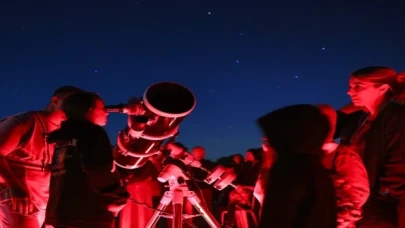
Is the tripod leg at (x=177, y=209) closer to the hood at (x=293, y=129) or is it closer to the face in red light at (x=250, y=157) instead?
the hood at (x=293, y=129)

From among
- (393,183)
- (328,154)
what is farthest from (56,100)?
(393,183)

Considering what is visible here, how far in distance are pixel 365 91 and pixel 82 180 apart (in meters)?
2.03

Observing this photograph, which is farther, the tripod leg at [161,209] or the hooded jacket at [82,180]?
the tripod leg at [161,209]

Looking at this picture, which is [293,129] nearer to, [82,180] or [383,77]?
[383,77]

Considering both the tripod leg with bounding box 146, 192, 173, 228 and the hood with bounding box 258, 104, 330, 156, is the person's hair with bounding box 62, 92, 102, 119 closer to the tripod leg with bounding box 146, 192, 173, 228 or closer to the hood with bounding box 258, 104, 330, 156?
the tripod leg with bounding box 146, 192, 173, 228

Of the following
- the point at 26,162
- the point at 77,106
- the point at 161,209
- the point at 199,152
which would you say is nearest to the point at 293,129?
the point at 77,106

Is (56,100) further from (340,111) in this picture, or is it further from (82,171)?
(340,111)

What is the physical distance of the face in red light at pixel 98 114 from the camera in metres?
3.45

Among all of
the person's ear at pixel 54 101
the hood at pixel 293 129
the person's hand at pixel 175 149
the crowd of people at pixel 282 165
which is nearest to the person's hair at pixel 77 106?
the crowd of people at pixel 282 165

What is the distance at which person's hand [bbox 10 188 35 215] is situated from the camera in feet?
11.6

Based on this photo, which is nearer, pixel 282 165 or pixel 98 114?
pixel 282 165

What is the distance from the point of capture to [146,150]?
4.44 metres

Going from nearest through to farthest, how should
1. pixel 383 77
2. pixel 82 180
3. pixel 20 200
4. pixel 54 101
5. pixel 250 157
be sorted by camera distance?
pixel 82 180
pixel 383 77
pixel 20 200
pixel 54 101
pixel 250 157

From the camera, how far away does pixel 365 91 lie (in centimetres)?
339
